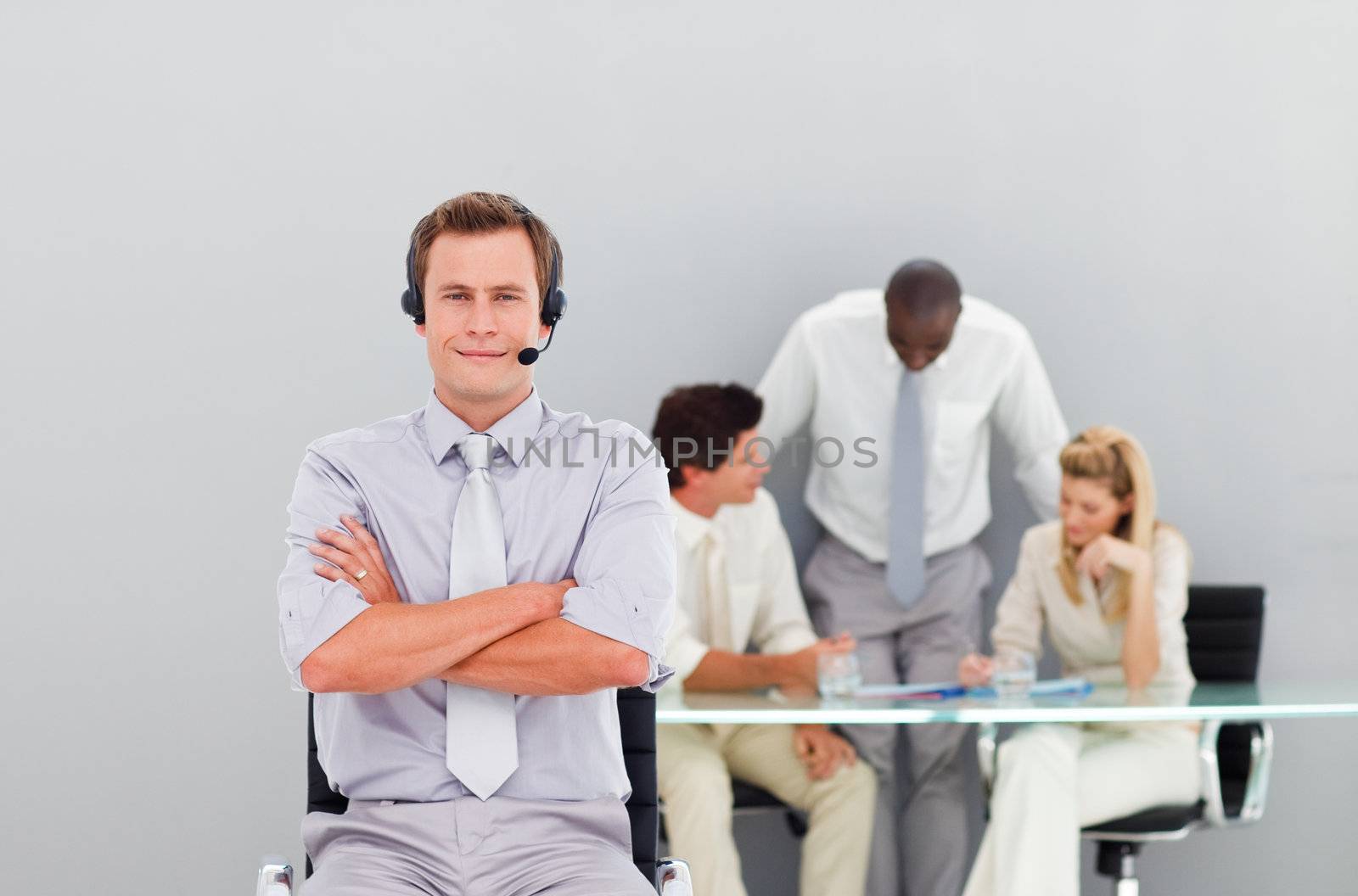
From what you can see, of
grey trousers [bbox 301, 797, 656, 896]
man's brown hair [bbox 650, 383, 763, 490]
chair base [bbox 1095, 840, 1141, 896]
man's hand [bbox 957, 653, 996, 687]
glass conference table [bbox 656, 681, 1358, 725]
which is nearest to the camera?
grey trousers [bbox 301, 797, 656, 896]

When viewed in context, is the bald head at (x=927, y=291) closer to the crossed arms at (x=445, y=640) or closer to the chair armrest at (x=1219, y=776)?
the chair armrest at (x=1219, y=776)

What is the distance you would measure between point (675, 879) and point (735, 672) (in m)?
1.17

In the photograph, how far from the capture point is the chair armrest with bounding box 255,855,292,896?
203 cm

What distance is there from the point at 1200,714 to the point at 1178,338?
1601mm

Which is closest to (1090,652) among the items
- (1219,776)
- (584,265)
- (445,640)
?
(1219,776)

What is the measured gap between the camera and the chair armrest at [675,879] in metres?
2.16

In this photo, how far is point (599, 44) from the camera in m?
4.19

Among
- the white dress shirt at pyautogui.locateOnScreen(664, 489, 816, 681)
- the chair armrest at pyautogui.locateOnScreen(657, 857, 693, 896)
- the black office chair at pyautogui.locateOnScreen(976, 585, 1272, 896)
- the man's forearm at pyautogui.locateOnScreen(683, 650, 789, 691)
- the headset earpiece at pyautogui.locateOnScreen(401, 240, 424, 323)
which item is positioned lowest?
the black office chair at pyautogui.locateOnScreen(976, 585, 1272, 896)

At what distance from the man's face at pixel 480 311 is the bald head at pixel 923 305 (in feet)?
5.92

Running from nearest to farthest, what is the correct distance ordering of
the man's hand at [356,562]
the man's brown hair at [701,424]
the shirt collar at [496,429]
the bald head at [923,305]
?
the man's hand at [356,562] → the shirt collar at [496,429] → the man's brown hair at [701,424] → the bald head at [923,305]

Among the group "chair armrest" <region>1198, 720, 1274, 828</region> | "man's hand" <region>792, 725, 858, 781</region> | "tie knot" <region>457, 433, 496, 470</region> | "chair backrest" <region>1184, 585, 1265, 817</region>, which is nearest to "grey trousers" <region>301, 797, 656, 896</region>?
"tie knot" <region>457, 433, 496, 470</region>

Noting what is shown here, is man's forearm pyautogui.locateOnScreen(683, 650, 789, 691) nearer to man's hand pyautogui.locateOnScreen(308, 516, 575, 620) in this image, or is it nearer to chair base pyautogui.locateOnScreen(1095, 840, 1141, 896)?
chair base pyautogui.locateOnScreen(1095, 840, 1141, 896)

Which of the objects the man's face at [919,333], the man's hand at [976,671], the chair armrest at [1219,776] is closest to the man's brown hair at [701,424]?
the man's face at [919,333]

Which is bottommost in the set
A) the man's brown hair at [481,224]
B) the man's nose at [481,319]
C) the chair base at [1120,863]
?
the chair base at [1120,863]
